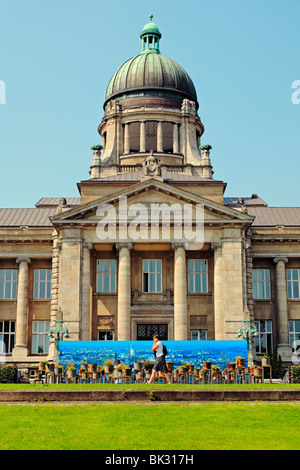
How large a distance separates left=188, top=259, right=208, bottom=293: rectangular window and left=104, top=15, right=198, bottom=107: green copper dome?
28762mm

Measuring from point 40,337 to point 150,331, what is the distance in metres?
10.4

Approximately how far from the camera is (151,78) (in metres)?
75.6

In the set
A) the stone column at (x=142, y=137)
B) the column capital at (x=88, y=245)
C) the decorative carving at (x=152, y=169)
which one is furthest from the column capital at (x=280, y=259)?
the stone column at (x=142, y=137)

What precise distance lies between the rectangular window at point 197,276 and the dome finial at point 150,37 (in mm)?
39136

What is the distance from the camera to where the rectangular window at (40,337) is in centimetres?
5594

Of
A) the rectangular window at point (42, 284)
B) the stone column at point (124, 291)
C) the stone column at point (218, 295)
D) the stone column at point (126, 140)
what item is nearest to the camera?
the stone column at point (124, 291)

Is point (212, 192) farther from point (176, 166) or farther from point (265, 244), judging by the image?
point (176, 166)

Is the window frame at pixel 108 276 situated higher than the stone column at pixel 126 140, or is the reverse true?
the stone column at pixel 126 140

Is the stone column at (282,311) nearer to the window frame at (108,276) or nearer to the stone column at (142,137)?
the window frame at (108,276)

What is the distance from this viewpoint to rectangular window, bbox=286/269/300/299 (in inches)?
2238

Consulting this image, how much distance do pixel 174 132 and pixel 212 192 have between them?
18.3 m

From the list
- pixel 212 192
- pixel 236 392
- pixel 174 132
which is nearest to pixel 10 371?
pixel 212 192

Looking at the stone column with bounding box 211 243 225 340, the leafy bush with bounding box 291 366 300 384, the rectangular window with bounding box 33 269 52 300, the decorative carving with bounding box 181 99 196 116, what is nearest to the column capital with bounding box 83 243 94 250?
the rectangular window with bounding box 33 269 52 300

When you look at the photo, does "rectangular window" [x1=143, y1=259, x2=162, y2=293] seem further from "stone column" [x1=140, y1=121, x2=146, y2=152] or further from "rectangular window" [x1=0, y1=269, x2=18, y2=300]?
"stone column" [x1=140, y1=121, x2=146, y2=152]
